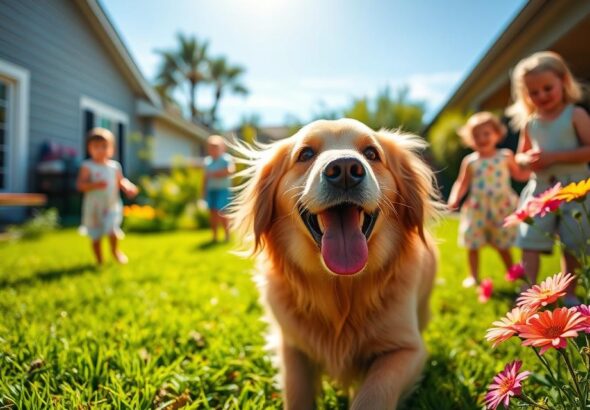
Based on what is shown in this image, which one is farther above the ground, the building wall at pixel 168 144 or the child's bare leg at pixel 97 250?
the building wall at pixel 168 144

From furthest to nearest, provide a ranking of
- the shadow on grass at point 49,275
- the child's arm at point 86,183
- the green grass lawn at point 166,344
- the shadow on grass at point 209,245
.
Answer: the shadow on grass at point 209,245, the child's arm at point 86,183, the shadow on grass at point 49,275, the green grass lawn at point 166,344

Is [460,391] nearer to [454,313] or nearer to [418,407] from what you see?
[418,407]

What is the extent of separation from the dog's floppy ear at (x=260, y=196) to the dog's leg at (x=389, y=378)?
0.80 meters

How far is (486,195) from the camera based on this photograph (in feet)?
14.7

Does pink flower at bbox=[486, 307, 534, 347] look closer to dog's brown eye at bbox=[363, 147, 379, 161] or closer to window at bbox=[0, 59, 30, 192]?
dog's brown eye at bbox=[363, 147, 379, 161]

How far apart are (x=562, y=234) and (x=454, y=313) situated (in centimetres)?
108

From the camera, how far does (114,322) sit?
113 inches

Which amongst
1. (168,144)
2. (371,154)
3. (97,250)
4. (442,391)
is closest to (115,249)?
(97,250)

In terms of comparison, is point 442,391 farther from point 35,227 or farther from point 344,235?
point 35,227

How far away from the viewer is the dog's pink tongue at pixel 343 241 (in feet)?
5.72

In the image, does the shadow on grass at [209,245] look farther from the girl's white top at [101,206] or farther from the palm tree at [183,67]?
the palm tree at [183,67]

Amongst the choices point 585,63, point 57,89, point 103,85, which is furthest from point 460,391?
point 103,85

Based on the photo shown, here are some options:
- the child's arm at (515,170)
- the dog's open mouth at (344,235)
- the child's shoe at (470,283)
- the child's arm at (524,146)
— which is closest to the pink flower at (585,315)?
the dog's open mouth at (344,235)

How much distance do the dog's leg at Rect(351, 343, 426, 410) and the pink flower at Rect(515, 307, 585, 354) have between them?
0.69 meters
